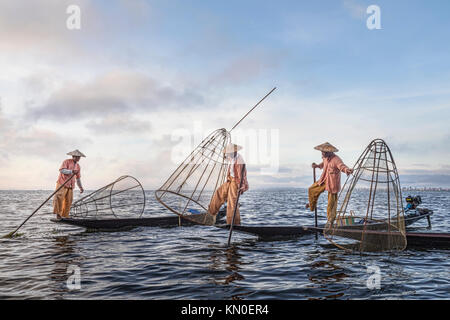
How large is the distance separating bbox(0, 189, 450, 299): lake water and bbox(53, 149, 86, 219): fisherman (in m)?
1.38

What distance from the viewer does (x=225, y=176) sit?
9.55 m

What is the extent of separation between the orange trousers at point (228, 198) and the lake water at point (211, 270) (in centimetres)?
76

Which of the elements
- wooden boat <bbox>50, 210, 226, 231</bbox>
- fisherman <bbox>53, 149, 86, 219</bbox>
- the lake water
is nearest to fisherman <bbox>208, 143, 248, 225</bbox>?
the lake water

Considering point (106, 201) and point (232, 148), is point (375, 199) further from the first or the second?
point (106, 201)

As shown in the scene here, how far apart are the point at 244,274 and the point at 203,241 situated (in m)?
3.50

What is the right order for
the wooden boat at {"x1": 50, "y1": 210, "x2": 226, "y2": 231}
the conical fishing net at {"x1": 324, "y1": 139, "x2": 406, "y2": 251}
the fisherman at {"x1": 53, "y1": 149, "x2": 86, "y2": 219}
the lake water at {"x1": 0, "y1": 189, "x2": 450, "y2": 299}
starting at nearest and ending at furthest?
the lake water at {"x1": 0, "y1": 189, "x2": 450, "y2": 299} → the conical fishing net at {"x1": 324, "y1": 139, "x2": 406, "y2": 251} → the wooden boat at {"x1": 50, "y1": 210, "x2": 226, "y2": 231} → the fisherman at {"x1": 53, "y1": 149, "x2": 86, "y2": 219}

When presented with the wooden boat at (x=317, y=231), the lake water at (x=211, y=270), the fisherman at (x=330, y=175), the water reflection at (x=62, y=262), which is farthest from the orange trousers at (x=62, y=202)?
the fisherman at (x=330, y=175)

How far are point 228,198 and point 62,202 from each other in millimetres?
5340

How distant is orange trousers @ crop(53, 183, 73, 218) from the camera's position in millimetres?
10602

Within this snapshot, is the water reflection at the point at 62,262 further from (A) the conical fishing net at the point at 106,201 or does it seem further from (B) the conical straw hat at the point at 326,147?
(B) the conical straw hat at the point at 326,147

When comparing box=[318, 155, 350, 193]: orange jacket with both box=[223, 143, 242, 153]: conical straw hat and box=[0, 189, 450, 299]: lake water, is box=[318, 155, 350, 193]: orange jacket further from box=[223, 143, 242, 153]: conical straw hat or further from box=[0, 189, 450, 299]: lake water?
box=[223, 143, 242, 153]: conical straw hat

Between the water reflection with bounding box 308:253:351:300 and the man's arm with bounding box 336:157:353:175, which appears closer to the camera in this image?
the water reflection with bounding box 308:253:351:300

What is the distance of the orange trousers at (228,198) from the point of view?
879 cm
